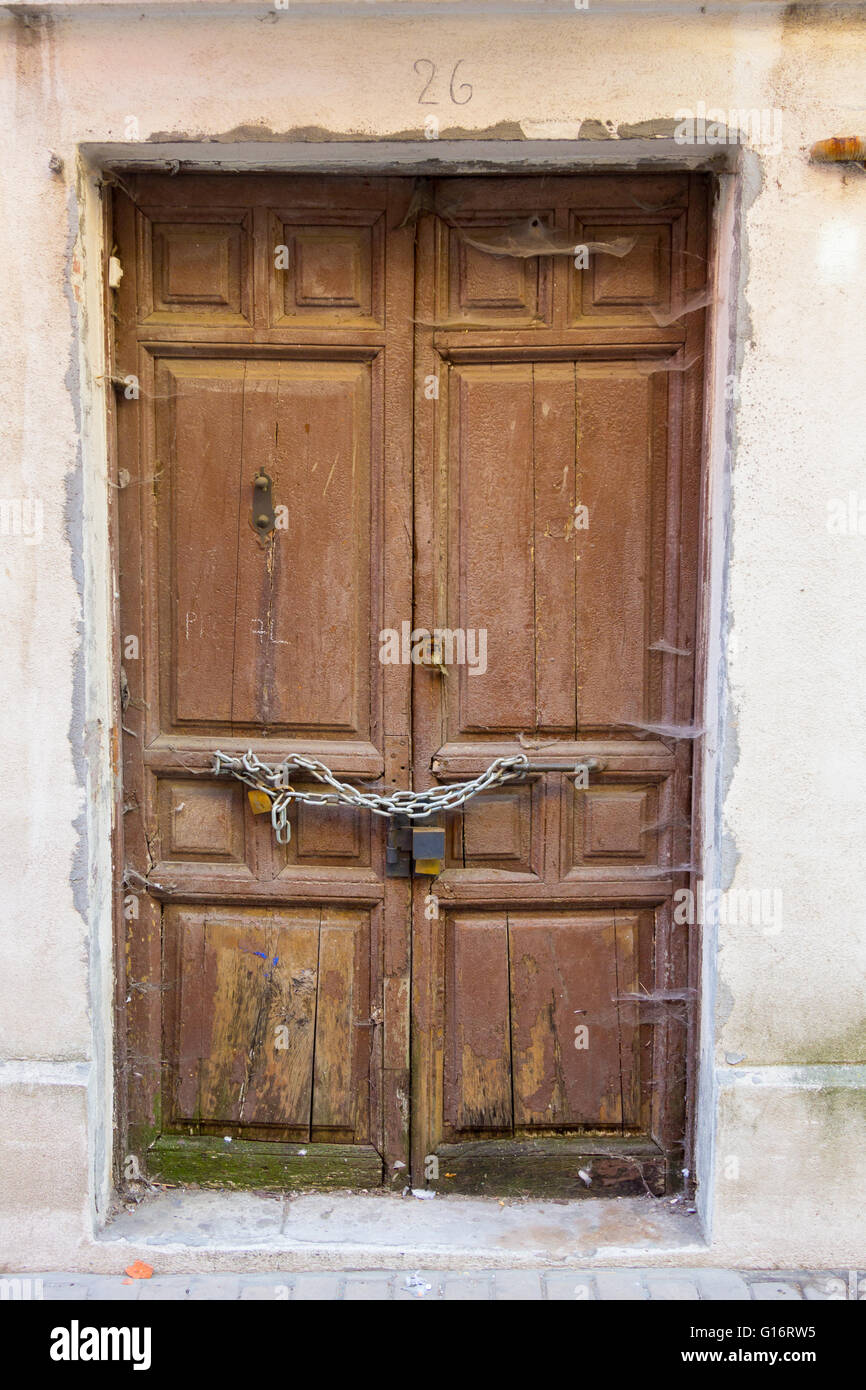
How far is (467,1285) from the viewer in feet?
9.40

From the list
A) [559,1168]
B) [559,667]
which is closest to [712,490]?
[559,667]

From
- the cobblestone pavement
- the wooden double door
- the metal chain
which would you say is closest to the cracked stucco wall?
the cobblestone pavement

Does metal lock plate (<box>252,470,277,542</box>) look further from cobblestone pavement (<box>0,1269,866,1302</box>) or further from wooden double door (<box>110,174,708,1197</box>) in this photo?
cobblestone pavement (<box>0,1269,866,1302</box>)

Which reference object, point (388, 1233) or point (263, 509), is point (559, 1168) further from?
point (263, 509)

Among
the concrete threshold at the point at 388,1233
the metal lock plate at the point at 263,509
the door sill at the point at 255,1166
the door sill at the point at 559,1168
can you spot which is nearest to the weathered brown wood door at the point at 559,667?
the door sill at the point at 559,1168

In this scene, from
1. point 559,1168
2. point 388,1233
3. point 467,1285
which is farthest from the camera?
point 559,1168

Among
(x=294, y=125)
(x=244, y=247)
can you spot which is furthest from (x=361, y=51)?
(x=244, y=247)

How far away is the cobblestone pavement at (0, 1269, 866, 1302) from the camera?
2.83 meters

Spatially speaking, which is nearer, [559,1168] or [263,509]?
[263,509]

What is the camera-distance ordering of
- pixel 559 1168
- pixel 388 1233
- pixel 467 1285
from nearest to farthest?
pixel 467 1285 → pixel 388 1233 → pixel 559 1168

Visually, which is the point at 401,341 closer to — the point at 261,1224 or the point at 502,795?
the point at 502,795

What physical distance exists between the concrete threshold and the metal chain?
1.18 m

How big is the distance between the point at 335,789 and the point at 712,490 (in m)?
1.46

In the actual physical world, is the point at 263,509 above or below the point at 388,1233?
above
